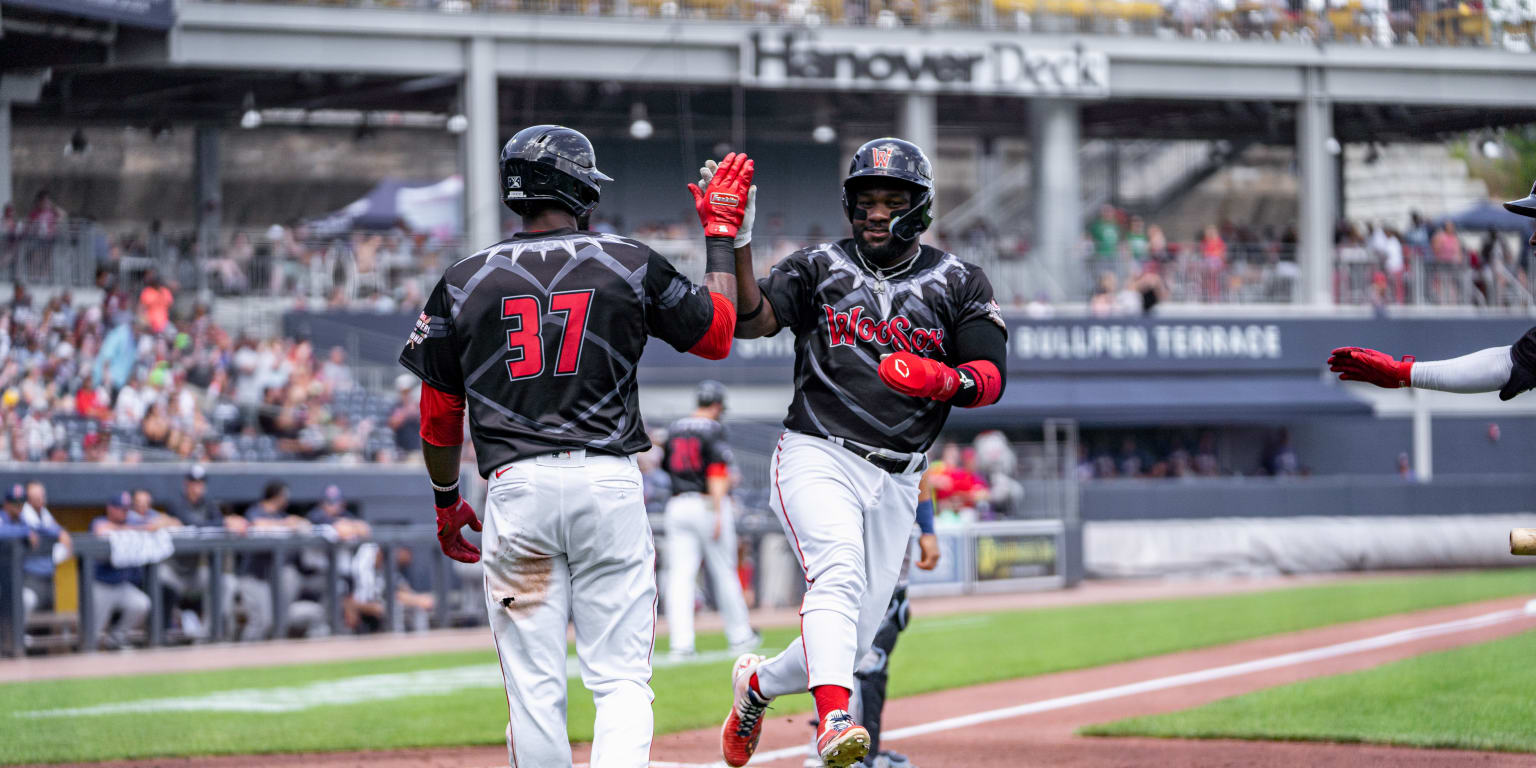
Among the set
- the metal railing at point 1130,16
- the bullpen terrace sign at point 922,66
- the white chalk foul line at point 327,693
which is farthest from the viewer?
the bullpen terrace sign at point 922,66

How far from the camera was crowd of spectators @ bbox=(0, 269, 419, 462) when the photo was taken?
18641 millimetres

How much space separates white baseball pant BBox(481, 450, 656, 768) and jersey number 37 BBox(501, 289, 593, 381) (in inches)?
10.5

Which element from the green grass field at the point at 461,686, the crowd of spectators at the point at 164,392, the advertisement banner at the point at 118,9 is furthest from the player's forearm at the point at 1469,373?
the advertisement banner at the point at 118,9

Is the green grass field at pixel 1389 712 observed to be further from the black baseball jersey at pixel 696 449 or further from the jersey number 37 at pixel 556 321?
the black baseball jersey at pixel 696 449

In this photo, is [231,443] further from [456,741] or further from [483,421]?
[483,421]

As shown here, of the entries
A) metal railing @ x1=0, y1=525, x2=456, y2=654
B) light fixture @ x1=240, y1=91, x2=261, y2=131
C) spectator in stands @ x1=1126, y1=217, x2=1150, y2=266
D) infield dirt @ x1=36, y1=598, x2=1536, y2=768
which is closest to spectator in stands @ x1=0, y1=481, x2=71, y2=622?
metal railing @ x1=0, y1=525, x2=456, y2=654

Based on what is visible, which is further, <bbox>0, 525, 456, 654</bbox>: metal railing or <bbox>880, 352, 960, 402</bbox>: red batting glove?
<bbox>0, 525, 456, 654</bbox>: metal railing

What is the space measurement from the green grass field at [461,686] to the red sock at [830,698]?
10.7ft

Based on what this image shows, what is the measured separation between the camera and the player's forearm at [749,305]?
19.0 feet

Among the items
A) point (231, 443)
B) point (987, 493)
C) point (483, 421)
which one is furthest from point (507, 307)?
point (987, 493)

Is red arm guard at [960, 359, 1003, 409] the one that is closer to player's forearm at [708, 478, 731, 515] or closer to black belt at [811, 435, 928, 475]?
black belt at [811, 435, 928, 475]

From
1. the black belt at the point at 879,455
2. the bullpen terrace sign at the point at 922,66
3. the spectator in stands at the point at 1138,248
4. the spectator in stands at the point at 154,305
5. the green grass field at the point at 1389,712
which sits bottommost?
the green grass field at the point at 1389,712

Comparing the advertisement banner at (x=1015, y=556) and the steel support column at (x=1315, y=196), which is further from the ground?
the steel support column at (x=1315, y=196)

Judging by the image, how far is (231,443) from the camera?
19.3 metres
